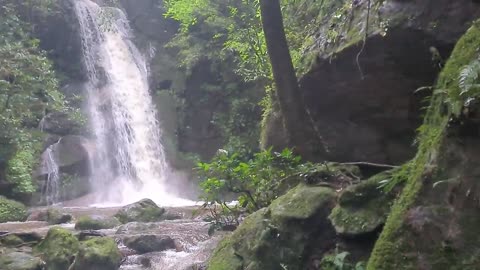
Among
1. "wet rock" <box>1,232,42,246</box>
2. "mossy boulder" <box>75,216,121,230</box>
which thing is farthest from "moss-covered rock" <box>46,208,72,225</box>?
"wet rock" <box>1,232,42,246</box>

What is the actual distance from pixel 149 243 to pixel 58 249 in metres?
1.42

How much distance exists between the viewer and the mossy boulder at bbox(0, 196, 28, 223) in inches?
559

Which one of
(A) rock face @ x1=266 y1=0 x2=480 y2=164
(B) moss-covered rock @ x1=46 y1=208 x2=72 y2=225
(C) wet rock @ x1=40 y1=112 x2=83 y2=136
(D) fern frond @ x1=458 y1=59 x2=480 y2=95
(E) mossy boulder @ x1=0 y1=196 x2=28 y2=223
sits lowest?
(B) moss-covered rock @ x1=46 y1=208 x2=72 y2=225

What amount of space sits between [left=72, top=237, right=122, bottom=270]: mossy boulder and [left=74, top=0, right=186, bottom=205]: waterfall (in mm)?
9705

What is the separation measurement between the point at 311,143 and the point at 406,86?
1423mm

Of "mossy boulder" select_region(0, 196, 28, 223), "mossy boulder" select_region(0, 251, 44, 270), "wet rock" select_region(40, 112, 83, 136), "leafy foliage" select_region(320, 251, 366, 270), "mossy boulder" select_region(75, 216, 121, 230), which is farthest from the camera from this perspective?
"wet rock" select_region(40, 112, 83, 136)

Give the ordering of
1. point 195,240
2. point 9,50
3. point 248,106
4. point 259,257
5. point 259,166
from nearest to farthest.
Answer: point 259,257
point 259,166
point 195,240
point 9,50
point 248,106

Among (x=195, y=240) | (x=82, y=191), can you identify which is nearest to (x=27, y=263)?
(x=195, y=240)

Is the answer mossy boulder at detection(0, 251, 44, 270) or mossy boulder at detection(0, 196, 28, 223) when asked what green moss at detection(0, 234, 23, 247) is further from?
mossy boulder at detection(0, 196, 28, 223)

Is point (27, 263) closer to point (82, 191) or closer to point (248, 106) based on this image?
point (82, 191)

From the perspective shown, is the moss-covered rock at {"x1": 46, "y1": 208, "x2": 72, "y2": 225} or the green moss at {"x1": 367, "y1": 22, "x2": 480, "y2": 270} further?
the moss-covered rock at {"x1": 46, "y1": 208, "x2": 72, "y2": 225}

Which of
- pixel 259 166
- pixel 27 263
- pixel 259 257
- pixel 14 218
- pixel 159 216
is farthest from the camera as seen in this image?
pixel 14 218

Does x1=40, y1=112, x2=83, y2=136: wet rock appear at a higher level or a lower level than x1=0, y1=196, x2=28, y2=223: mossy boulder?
higher

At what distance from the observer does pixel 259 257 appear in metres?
4.85
